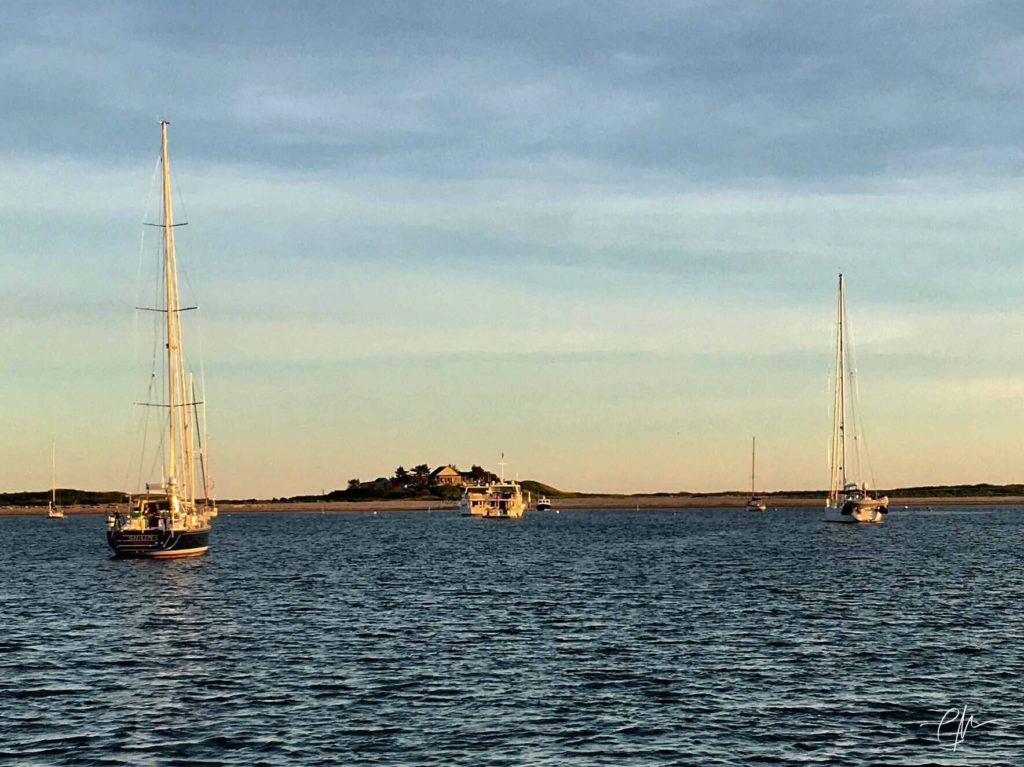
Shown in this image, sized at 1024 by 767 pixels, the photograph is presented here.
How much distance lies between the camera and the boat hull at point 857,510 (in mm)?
181250

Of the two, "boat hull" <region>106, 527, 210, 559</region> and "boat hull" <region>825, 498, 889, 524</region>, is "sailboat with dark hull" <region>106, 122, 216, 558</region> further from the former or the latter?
"boat hull" <region>825, 498, 889, 524</region>

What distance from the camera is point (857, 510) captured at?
18112cm

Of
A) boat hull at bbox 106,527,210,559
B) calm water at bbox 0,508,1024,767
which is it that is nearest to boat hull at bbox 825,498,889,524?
calm water at bbox 0,508,1024,767

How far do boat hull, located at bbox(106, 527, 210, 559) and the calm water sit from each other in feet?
15.1

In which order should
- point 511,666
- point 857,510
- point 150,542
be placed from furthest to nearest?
point 857,510
point 150,542
point 511,666

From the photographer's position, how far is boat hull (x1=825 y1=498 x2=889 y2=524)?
18125 centimetres

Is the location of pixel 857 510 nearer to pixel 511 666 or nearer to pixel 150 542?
pixel 150 542

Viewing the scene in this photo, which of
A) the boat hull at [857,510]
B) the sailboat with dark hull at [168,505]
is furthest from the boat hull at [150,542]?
the boat hull at [857,510]

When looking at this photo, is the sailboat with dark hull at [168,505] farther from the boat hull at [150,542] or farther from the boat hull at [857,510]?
the boat hull at [857,510]

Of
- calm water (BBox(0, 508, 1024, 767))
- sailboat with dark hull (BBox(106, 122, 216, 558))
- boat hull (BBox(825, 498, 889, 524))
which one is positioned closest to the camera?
calm water (BBox(0, 508, 1024, 767))

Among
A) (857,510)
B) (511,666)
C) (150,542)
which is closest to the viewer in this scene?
(511,666)

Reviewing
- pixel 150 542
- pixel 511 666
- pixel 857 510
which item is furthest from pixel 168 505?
pixel 857 510

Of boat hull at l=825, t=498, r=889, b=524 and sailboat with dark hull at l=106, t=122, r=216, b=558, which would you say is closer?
sailboat with dark hull at l=106, t=122, r=216, b=558

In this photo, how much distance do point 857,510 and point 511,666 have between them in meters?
148
